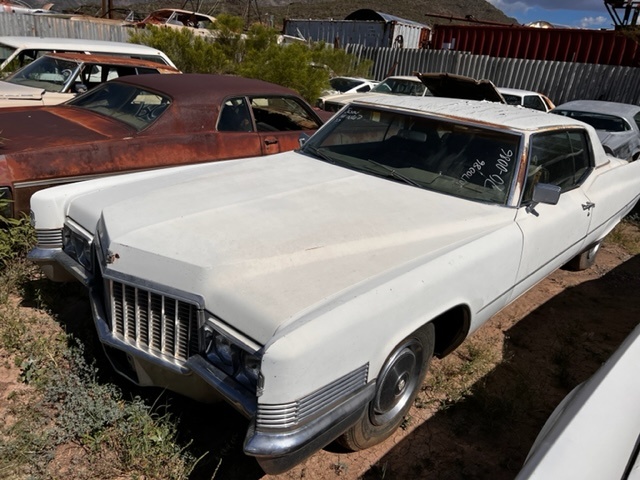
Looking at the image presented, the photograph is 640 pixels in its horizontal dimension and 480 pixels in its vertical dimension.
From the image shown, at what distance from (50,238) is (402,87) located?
9.68 meters

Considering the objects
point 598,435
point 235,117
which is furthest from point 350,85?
point 598,435

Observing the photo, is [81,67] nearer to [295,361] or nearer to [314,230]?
[314,230]

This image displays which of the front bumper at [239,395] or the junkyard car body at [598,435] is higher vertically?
the junkyard car body at [598,435]

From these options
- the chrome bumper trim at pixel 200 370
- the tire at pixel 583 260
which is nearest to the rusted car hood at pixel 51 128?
the chrome bumper trim at pixel 200 370

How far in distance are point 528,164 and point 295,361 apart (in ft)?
7.17

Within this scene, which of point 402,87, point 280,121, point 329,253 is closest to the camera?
point 329,253

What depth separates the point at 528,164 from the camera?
3262 millimetres

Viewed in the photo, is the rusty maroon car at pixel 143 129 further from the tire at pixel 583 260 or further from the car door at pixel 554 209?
the tire at pixel 583 260

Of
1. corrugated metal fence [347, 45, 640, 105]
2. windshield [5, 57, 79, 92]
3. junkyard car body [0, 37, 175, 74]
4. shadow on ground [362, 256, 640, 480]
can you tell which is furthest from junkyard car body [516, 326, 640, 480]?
corrugated metal fence [347, 45, 640, 105]

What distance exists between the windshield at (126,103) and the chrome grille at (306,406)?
3.42 meters

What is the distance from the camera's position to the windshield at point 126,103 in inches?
187

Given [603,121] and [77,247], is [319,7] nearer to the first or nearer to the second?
[603,121]

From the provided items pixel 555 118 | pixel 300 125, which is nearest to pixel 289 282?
pixel 555 118

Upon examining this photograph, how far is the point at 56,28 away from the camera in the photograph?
1407cm
